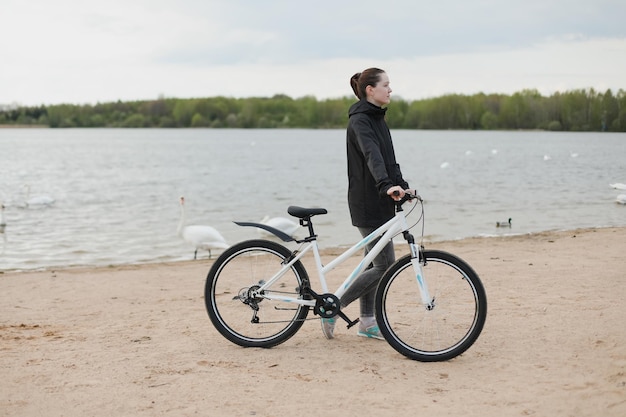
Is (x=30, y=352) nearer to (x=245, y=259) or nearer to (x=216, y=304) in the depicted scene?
(x=216, y=304)

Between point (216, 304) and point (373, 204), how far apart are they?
1.51 metres

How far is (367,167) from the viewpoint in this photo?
18.6 ft

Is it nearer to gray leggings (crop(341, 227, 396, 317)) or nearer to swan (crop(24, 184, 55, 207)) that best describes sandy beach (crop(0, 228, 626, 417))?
gray leggings (crop(341, 227, 396, 317))

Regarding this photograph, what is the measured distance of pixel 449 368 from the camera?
5242mm

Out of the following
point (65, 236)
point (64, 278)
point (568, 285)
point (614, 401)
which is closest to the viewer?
point (614, 401)

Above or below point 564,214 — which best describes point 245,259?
Result: above

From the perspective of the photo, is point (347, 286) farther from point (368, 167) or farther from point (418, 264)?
point (368, 167)

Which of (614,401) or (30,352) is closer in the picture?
(614,401)

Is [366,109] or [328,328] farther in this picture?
[328,328]

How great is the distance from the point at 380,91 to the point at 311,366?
2135 mm

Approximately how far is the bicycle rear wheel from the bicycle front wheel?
673 millimetres

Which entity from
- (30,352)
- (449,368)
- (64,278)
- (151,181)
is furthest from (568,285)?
(151,181)

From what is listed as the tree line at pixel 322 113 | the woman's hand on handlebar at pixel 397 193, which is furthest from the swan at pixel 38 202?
the tree line at pixel 322 113

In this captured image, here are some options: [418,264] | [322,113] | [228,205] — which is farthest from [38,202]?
[322,113]
